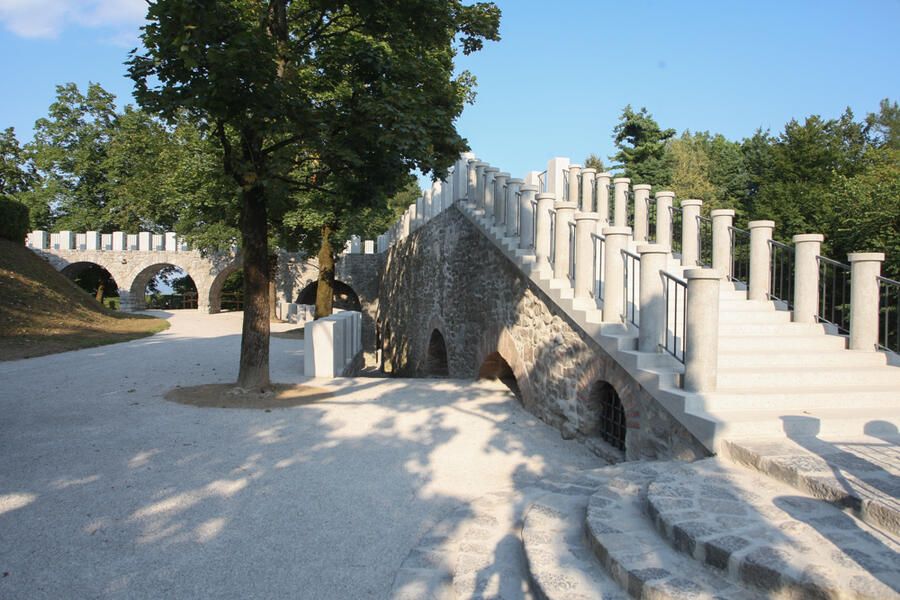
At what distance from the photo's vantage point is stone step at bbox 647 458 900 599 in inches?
90.3

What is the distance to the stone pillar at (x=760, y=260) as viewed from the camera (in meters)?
6.51

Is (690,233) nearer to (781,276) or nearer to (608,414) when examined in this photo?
(781,276)

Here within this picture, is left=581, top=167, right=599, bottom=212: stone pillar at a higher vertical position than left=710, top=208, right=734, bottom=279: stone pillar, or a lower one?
higher

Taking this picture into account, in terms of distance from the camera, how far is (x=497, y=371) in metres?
9.72

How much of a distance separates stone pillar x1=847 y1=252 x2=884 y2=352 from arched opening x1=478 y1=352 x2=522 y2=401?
502 centimetres

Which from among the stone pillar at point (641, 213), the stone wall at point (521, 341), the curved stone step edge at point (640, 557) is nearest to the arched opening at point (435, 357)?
the stone wall at point (521, 341)

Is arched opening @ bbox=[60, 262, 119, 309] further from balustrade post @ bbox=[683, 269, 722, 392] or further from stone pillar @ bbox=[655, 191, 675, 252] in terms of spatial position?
balustrade post @ bbox=[683, 269, 722, 392]

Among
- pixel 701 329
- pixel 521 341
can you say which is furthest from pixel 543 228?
pixel 701 329

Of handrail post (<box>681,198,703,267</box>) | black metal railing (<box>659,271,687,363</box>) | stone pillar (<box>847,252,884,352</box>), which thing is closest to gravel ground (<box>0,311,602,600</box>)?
black metal railing (<box>659,271,687,363</box>)

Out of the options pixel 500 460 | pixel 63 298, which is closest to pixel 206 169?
pixel 63 298

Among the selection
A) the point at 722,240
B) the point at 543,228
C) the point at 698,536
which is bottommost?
the point at 698,536

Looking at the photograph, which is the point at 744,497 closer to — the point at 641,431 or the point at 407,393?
the point at 641,431

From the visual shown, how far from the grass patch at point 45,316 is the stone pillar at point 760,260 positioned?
41.2 feet

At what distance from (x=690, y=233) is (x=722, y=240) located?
17.4 inches
